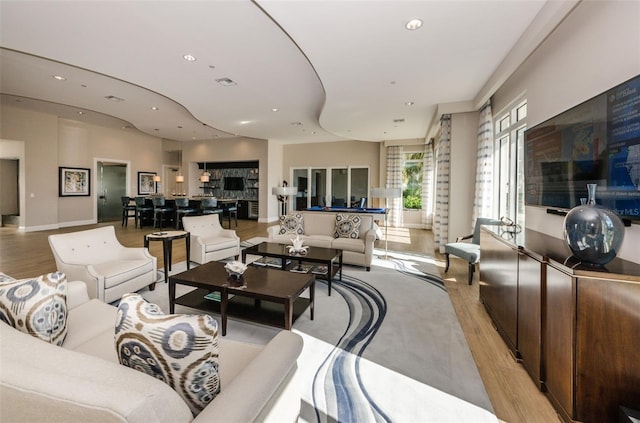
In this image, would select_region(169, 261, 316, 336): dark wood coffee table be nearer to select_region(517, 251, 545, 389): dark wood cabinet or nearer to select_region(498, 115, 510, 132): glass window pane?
select_region(517, 251, 545, 389): dark wood cabinet

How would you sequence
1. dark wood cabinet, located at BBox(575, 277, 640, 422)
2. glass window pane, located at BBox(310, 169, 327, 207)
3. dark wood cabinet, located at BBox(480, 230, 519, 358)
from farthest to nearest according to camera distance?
glass window pane, located at BBox(310, 169, 327, 207) → dark wood cabinet, located at BBox(480, 230, 519, 358) → dark wood cabinet, located at BBox(575, 277, 640, 422)

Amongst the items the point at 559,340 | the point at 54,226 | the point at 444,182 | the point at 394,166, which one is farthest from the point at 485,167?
the point at 54,226

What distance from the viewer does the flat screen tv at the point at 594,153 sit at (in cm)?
183

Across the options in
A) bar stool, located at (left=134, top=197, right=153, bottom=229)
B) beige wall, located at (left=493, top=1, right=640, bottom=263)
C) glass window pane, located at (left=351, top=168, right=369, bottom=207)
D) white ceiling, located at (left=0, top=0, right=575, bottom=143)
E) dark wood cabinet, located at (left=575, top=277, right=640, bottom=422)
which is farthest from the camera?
glass window pane, located at (left=351, top=168, right=369, bottom=207)

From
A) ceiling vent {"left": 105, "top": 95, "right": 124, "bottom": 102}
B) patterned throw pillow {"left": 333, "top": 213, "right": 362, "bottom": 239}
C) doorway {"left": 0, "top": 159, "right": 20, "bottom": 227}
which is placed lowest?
patterned throw pillow {"left": 333, "top": 213, "right": 362, "bottom": 239}

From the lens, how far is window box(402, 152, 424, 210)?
9438 millimetres

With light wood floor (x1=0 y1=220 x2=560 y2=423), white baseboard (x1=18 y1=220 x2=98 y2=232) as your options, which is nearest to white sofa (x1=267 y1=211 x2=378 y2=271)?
light wood floor (x1=0 y1=220 x2=560 y2=423)

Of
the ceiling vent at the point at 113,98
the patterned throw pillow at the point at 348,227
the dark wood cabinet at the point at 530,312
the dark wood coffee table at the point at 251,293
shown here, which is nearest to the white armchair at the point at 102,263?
the dark wood coffee table at the point at 251,293

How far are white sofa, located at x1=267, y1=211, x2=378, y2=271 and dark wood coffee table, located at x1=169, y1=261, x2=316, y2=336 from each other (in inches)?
67.2

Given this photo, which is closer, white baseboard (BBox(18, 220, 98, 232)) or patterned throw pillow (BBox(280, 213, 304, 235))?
patterned throw pillow (BBox(280, 213, 304, 235))

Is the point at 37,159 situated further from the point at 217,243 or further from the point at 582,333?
the point at 582,333

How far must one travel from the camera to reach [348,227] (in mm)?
4832

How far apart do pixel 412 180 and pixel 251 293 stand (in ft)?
27.0

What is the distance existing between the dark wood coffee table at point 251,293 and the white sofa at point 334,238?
5.60 feet
